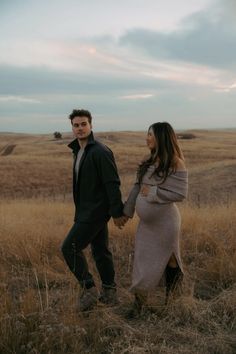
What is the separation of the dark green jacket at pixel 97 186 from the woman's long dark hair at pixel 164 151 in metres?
0.32

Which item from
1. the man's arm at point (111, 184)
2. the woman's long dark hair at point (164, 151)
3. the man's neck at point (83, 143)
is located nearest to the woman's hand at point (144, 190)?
the woman's long dark hair at point (164, 151)

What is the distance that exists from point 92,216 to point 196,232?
9.06 ft

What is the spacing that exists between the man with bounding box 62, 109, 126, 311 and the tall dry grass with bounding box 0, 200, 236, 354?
0.21 metres

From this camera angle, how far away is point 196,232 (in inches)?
271

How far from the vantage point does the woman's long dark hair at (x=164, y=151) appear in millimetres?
4348

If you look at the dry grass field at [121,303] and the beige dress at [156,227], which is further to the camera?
the beige dress at [156,227]

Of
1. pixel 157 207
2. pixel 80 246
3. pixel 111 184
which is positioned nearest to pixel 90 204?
pixel 111 184

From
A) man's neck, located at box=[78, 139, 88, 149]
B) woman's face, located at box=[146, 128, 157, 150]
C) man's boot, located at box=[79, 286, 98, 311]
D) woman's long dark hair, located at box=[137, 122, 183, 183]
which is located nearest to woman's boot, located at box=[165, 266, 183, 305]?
man's boot, located at box=[79, 286, 98, 311]

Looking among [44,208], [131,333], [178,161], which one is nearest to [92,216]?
[178,161]

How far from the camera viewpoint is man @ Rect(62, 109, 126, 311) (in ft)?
14.8

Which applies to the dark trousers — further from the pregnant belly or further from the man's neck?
the man's neck

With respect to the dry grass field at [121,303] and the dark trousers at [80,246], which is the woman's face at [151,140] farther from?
the dry grass field at [121,303]

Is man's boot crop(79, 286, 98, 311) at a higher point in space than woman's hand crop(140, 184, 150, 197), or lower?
lower

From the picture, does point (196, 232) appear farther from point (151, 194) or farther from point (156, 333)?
point (156, 333)
